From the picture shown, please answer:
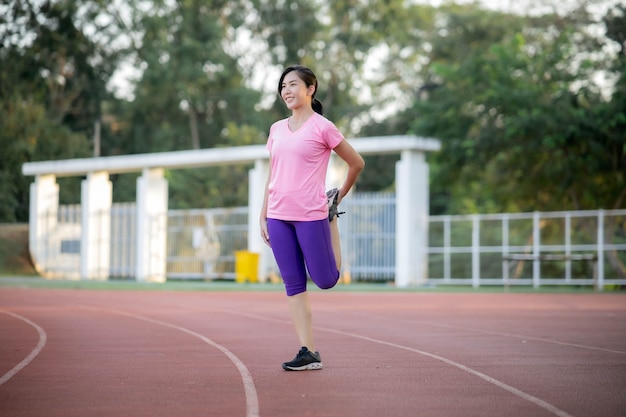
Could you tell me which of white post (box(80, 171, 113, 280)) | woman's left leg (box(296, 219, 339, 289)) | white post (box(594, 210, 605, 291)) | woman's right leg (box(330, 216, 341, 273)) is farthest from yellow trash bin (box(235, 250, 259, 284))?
woman's left leg (box(296, 219, 339, 289))

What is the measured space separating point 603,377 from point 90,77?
4834 cm

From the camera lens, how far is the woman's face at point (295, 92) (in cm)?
770

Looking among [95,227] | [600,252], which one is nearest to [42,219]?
[95,227]

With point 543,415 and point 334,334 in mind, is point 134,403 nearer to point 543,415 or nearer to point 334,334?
point 543,415

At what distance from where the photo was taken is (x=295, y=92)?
7.70 metres

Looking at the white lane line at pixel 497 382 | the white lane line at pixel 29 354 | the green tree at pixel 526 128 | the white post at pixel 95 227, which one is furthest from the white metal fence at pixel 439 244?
the white lane line at pixel 497 382

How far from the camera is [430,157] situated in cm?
3791

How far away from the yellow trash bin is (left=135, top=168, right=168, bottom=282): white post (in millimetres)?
4465

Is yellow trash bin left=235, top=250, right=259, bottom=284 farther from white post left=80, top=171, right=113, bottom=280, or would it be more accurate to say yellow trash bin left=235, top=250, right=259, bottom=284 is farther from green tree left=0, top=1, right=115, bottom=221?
green tree left=0, top=1, right=115, bottom=221

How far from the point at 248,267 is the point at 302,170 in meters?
24.0

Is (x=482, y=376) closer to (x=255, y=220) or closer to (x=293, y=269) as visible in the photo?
(x=293, y=269)

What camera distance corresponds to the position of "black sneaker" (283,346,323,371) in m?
7.75

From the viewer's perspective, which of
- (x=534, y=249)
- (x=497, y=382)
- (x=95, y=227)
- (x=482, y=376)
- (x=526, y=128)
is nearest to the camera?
(x=497, y=382)

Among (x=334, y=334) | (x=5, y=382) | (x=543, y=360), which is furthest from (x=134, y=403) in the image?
(x=334, y=334)
